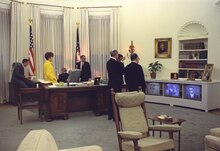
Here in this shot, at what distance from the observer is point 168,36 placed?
920 cm

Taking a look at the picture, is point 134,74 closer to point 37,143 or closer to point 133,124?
point 133,124

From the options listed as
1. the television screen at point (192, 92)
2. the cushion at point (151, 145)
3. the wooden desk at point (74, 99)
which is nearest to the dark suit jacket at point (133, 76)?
the wooden desk at point (74, 99)

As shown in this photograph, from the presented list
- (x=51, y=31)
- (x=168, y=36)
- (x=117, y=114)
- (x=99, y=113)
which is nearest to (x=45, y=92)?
(x=99, y=113)

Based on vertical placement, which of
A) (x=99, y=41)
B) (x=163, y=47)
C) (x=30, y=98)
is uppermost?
(x=99, y=41)

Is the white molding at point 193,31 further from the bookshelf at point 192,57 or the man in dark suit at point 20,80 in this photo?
the man in dark suit at point 20,80

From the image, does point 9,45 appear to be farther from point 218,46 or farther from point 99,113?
point 218,46

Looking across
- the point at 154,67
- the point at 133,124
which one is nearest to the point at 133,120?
the point at 133,124

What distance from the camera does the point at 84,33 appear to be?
34.0 ft

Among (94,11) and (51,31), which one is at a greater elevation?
(94,11)

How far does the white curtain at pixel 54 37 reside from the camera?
32.4 feet

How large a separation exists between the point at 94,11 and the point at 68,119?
5.48 m

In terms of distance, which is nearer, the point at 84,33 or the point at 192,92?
the point at 192,92

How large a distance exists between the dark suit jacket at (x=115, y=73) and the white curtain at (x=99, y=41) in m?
4.10

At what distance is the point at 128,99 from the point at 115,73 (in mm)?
2457
